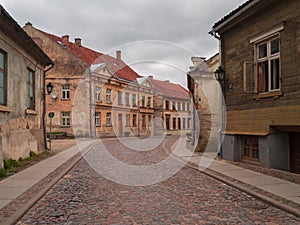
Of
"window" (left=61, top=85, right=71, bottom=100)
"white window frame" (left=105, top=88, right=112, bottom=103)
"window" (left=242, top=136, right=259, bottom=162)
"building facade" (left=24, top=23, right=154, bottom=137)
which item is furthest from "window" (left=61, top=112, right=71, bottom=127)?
"window" (left=242, top=136, right=259, bottom=162)

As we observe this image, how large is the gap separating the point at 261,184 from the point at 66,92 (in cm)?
2695

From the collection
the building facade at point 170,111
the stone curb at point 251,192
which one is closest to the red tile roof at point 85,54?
the building facade at point 170,111

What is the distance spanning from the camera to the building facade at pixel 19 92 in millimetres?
10406

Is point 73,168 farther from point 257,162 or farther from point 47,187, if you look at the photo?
point 257,162

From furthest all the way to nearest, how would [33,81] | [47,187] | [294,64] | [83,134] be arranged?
[83,134] → [33,81] → [294,64] → [47,187]

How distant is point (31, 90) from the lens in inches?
572

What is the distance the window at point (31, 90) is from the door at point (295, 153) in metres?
10.6

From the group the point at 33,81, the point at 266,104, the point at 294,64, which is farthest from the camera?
the point at 33,81

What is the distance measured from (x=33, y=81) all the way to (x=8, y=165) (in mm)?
5796

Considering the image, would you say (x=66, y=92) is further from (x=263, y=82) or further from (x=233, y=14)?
(x=263, y=82)

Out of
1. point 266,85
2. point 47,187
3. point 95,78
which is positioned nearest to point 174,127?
point 95,78

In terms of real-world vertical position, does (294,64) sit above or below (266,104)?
above

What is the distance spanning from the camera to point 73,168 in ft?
37.3

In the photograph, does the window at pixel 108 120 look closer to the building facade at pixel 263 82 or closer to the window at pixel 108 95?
the window at pixel 108 95
